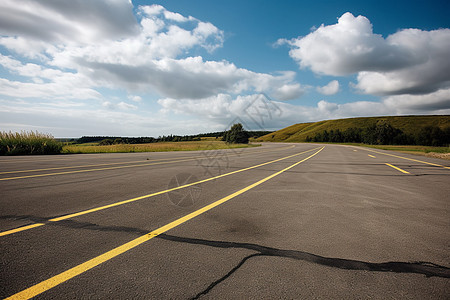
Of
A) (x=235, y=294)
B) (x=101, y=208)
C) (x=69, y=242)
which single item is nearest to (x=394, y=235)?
(x=235, y=294)

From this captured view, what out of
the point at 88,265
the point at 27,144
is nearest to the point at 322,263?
the point at 88,265

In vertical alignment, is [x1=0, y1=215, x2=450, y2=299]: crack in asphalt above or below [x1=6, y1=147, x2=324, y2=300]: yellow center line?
below

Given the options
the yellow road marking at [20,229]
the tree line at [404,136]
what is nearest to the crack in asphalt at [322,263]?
the yellow road marking at [20,229]

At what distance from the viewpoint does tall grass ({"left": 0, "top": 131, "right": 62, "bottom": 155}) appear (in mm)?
15258

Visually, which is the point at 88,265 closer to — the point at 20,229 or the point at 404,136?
the point at 20,229

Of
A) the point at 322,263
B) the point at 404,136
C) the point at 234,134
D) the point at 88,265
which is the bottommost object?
the point at 322,263

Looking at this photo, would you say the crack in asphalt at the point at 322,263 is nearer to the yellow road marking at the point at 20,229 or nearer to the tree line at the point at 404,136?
the yellow road marking at the point at 20,229

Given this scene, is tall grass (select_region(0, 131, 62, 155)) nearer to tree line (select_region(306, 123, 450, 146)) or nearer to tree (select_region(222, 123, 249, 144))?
tree (select_region(222, 123, 249, 144))

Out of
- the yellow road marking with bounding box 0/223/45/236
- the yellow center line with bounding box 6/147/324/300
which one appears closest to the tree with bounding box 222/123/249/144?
the yellow center line with bounding box 6/147/324/300

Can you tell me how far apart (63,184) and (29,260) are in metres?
4.06

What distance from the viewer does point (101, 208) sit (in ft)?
11.6

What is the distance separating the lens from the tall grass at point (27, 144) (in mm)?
15258

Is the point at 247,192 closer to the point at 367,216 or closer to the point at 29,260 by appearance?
the point at 367,216

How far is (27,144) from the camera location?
642 inches
